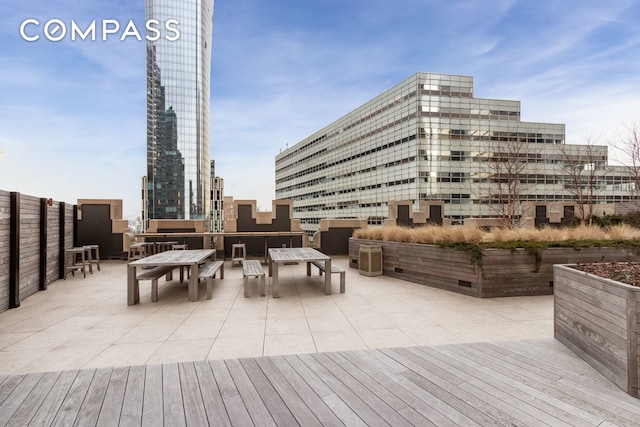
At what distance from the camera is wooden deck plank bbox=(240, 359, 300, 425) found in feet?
6.92

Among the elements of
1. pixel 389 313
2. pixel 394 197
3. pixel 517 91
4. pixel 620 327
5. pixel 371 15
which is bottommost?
pixel 389 313

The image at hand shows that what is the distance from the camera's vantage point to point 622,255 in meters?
6.55

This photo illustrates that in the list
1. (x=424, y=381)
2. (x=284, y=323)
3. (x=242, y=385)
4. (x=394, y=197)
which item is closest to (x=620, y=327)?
(x=424, y=381)

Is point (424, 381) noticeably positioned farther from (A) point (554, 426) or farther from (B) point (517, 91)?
(B) point (517, 91)

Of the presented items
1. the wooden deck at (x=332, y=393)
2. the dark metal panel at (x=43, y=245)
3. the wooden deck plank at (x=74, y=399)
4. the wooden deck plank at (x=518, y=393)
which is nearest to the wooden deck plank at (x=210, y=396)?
the wooden deck at (x=332, y=393)

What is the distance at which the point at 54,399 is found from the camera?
2373 mm

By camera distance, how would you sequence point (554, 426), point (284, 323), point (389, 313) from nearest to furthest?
point (554, 426) < point (284, 323) < point (389, 313)

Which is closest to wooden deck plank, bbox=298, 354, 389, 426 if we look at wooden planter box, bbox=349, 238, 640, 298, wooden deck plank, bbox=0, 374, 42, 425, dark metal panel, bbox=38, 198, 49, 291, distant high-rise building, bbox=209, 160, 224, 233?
wooden deck plank, bbox=0, 374, 42, 425

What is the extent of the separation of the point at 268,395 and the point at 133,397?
119 centimetres

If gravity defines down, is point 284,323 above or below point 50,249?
below

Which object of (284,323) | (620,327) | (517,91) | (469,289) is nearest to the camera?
(620,327)

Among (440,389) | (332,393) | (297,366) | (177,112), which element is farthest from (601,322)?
(177,112)

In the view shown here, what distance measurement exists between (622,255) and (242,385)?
8.99 meters

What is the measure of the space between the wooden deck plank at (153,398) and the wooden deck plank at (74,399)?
1.54ft
